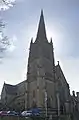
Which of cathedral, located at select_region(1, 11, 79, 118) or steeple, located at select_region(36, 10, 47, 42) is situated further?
steeple, located at select_region(36, 10, 47, 42)

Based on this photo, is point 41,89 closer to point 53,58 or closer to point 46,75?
point 46,75

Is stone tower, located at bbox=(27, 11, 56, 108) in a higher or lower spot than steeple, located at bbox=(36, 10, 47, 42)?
lower

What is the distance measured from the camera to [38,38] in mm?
61750

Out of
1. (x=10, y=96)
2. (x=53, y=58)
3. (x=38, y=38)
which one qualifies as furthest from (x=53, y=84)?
(x=10, y=96)

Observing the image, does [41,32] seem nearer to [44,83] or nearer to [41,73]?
[41,73]

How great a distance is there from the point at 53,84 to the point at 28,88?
6932mm

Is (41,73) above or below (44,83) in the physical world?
above

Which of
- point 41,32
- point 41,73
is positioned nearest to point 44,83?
point 41,73

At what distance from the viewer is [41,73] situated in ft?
184

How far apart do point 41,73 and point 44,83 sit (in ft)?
9.34

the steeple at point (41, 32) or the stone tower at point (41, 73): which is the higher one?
the steeple at point (41, 32)

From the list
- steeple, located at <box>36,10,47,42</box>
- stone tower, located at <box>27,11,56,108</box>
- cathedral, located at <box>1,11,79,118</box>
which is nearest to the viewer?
stone tower, located at <box>27,11,56,108</box>

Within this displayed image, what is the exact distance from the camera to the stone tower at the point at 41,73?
54062 millimetres

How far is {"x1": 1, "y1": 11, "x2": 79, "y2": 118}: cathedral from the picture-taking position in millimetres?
54562
